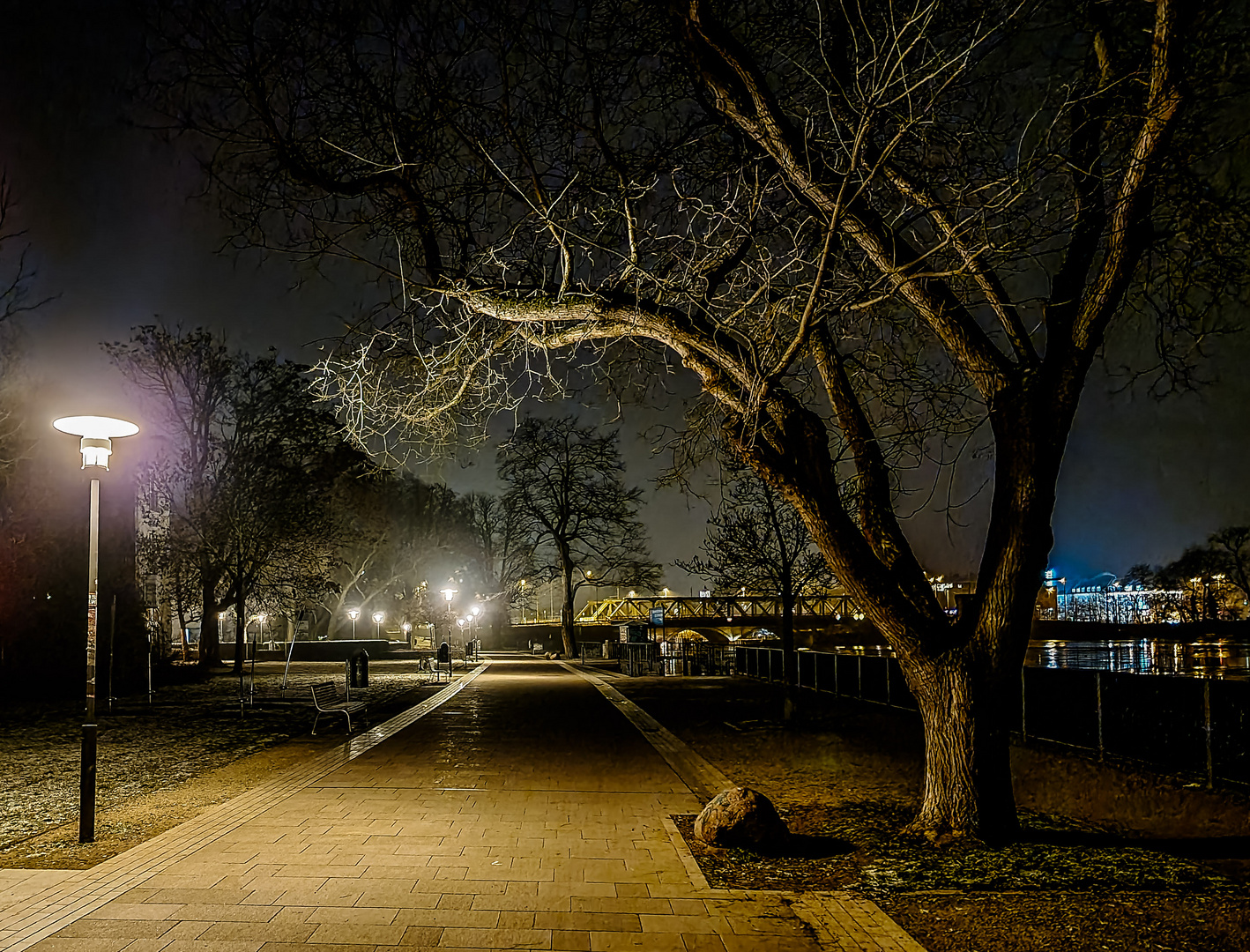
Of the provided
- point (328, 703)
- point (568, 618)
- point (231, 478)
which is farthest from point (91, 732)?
point (568, 618)

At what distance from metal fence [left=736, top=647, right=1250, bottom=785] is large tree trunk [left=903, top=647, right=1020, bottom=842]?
0.25 m

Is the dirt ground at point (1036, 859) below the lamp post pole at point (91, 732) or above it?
below

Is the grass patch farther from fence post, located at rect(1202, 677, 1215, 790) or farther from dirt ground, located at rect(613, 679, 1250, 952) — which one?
fence post, located at rect(1202, 677, 1215, 790)

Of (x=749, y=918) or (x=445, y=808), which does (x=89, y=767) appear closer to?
(x=445, y=808)

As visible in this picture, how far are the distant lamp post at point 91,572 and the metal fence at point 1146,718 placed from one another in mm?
7167

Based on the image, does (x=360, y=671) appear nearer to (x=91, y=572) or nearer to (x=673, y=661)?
(x=91, y=572)

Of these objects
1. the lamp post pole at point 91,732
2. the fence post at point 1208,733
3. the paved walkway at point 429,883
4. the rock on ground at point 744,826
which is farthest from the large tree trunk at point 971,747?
the lamp post pole at point 91,732

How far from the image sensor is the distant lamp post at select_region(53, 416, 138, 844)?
742cm

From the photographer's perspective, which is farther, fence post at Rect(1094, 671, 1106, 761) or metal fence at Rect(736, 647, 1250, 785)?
fence post at Rect(1094, 671, 1106, 761)

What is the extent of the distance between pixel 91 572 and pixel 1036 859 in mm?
7660

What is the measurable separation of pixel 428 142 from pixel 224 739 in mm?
10041

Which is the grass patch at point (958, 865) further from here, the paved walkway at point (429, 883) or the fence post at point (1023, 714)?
the fence post at point (1023, 714)

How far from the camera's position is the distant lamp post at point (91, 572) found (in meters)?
7.42

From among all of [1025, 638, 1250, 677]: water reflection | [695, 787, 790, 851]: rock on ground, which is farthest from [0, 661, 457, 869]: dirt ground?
[1025, 638, 1250, 677]: water reflection
